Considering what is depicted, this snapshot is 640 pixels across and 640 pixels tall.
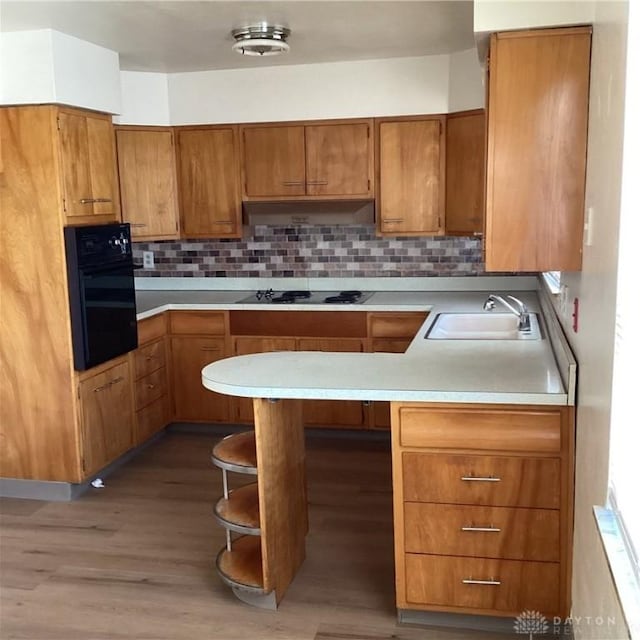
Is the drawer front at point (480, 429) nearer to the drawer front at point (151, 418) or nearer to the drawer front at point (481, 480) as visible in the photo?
the drawer front at point (481, 480)

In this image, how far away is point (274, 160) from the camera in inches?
184

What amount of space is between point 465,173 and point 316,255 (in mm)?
1259

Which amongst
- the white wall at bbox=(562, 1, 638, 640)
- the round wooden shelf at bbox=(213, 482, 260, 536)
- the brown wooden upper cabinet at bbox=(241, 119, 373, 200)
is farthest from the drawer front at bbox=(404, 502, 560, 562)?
the brown wooden upper cabinet at bbox=(241, 119, 373, 200)

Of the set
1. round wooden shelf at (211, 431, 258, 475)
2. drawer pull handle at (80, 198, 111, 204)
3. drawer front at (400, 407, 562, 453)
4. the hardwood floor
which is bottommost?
the hardwood floor

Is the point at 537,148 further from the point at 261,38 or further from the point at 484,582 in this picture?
the point at 261,38

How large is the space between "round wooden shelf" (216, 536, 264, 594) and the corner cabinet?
55 cm

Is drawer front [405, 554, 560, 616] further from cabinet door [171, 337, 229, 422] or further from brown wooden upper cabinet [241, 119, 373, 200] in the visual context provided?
brown wooden upper cabinet [241, 119, 373, 200]

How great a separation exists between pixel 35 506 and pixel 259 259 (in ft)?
7.45

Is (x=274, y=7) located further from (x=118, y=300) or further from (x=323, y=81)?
(x=118, y=300)

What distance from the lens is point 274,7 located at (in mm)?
3164

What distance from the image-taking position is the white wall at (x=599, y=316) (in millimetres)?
1651

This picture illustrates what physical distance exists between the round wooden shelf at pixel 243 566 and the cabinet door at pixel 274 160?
2.48m

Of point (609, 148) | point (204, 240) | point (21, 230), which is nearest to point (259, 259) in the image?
point (204, 240)

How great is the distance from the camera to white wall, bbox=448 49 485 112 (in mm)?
4191
